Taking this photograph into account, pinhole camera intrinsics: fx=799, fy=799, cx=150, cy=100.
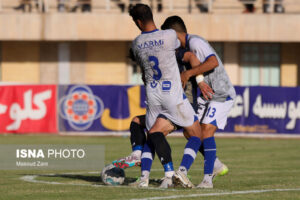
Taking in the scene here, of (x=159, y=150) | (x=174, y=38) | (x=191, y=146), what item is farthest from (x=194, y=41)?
(x=159, y=150)

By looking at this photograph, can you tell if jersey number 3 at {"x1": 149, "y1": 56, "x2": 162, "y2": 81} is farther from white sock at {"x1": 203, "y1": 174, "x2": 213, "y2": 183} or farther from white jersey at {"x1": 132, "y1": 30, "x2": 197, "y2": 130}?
white sock at {"x1": 203, "y1": 174, "x2": 213, "y2": 183}

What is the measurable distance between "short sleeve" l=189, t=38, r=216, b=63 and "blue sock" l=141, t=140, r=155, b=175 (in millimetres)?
1274

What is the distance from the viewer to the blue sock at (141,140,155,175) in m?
9.85

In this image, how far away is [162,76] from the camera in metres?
9.69

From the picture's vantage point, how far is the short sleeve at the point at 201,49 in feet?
33.3

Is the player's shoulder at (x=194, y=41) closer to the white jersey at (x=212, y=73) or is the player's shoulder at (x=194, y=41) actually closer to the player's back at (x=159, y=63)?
the white jersey at (x=212, y=73)

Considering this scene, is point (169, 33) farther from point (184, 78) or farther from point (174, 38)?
point (184, 78)

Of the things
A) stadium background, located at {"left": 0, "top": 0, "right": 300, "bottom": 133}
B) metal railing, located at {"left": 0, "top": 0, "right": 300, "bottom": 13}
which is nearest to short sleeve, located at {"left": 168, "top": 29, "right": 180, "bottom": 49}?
stadium background, located at {"left": 0, "top": 0, "right": 300, "bottom": 133}

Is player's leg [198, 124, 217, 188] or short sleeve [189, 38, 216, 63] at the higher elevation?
short sleeve [189, 38, 216, 63]

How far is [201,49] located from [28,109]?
16802mm

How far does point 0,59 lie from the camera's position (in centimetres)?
3894

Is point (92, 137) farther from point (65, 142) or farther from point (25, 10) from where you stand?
point (25, 10)

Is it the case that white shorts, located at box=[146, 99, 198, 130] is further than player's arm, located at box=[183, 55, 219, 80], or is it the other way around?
player's arm, located at box=[183, 55, 219, 80]

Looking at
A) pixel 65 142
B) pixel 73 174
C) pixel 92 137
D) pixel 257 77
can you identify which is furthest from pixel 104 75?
pixel 73 174
